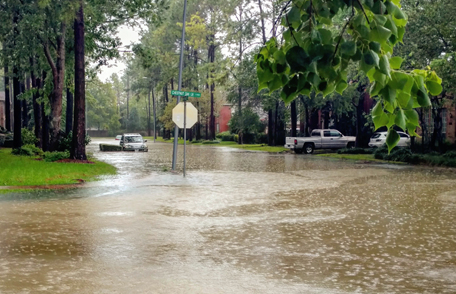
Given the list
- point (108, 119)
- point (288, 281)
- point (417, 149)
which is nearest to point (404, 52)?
point (417, 149)

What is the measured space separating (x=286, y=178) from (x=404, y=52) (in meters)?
13.6

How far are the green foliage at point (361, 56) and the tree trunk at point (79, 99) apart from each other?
83.4 feet

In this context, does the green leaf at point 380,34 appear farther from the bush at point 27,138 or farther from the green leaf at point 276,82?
the bush at point 27,138

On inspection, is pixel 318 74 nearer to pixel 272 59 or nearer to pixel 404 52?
pixel 272 59

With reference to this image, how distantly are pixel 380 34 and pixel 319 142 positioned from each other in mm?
42818

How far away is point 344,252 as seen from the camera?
334 inches

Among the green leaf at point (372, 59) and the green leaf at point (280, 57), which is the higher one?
the green leaf at point (280, 57)

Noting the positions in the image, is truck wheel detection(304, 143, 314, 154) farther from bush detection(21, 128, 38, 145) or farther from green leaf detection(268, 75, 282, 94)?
green leaf detection(268, 75, 282, 94)

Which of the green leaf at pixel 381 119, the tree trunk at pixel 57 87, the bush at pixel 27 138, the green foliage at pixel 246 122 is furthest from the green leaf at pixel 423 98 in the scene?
the green foliage at pixel 246 122

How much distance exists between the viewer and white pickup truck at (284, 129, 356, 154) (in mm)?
44094

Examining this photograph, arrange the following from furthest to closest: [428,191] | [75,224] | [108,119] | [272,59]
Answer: [108,119] → [428,191] → [75,224] → [272,59]

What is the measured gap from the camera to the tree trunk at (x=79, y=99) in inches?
1050

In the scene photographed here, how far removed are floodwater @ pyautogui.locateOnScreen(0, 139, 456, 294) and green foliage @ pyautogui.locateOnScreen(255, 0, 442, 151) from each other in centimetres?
440

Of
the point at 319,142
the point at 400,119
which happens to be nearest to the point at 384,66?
the point at 400,119
